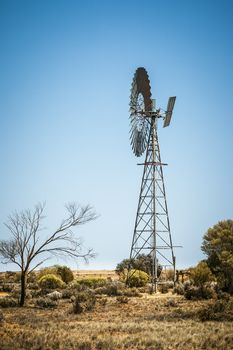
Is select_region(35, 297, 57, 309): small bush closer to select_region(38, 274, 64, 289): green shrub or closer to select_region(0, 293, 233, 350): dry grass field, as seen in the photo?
select_region(0, 293, 233, 350): dry grass field

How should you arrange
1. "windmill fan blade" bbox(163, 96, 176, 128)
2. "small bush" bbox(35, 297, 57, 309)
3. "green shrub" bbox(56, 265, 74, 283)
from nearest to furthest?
1. "small bush" bbox(35, 297, 57, 309)
2. "windmill fan blade" bbox(163, 96, 176, 128)
3. "green shrub" bbox(56, 265, 74, 283)

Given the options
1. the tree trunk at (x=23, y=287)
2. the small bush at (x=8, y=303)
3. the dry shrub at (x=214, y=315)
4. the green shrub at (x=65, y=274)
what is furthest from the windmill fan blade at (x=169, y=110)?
the green shrub at (x=65, y=274)

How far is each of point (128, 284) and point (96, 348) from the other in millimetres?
22408

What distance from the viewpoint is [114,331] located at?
14.1 meters

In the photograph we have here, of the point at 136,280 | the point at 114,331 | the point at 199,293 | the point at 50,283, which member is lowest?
the point at 114,331

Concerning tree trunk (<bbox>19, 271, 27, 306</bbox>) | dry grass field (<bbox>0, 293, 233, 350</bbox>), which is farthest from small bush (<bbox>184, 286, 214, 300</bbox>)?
tree trunk (<bbox>19, 271, 27, 306</bbox>)

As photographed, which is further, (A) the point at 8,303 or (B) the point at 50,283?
(B) the point at 50,283

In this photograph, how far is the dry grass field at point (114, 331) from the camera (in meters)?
11.6

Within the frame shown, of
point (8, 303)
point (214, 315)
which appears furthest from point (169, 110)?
point (214, 315)

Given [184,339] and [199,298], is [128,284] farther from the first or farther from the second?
[184,339]

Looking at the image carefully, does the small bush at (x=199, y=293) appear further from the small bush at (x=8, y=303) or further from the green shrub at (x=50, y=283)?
the green shrub at (x=50, y=283)

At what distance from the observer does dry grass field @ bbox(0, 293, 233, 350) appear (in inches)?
455

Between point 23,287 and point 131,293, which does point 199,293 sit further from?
point 23,287

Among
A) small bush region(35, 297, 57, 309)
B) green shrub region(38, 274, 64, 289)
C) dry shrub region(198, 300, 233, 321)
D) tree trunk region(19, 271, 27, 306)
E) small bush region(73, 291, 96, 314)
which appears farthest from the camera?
green shrub region(38, 274, 64, 289)
